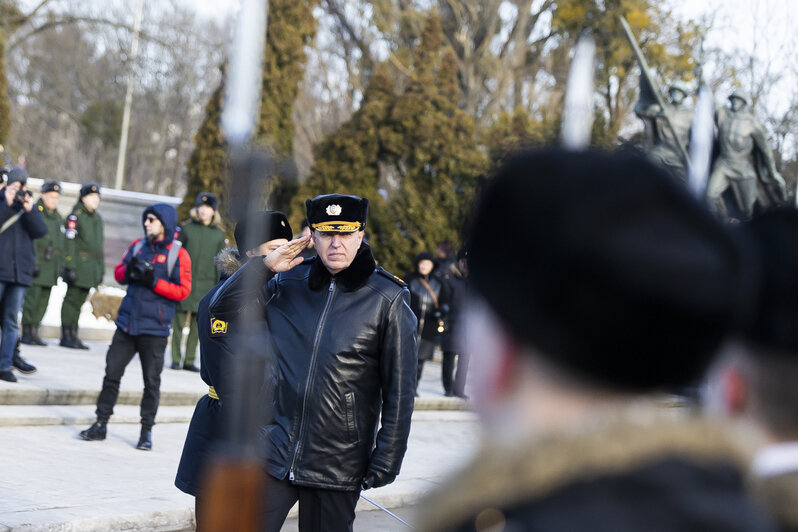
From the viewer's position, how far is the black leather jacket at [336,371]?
4.13 meters

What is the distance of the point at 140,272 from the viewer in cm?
837

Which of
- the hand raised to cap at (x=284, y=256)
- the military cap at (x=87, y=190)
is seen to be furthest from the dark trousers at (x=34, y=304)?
the hand raised to cap at (x=284, y=256)

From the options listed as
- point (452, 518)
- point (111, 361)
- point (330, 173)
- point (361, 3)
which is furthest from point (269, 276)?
point (361, 3)

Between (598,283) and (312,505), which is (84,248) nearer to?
(312,505)

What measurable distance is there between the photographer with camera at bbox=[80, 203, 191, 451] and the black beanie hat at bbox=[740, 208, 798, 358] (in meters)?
6.70

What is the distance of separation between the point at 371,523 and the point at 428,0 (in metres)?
A: 24.5

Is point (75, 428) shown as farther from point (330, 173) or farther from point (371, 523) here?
point (330, 173)

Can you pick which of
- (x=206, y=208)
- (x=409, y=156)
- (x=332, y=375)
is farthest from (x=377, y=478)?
(x=409, y=156)

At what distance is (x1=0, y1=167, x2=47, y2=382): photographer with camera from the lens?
9.91 metres

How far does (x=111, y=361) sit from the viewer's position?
26.9 ft

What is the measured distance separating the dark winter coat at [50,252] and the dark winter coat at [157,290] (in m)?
4.47

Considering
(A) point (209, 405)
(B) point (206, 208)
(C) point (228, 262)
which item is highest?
(B) point (206, 208)

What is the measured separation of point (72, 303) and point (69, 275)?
559mm

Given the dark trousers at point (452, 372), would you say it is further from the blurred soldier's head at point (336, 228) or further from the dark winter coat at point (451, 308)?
the blurred soldier's head at point (336, 228)
